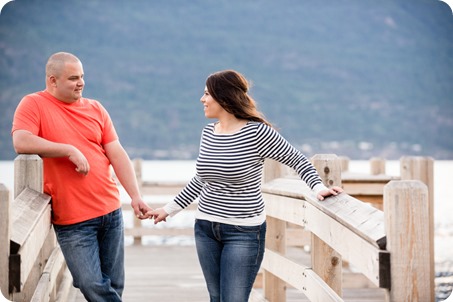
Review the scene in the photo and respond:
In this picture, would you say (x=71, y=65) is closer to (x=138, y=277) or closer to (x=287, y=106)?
(x=138, y=277)

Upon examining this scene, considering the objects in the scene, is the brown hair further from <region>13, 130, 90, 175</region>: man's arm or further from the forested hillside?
the forested hillside

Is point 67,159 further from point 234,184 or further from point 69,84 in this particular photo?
point 234,184

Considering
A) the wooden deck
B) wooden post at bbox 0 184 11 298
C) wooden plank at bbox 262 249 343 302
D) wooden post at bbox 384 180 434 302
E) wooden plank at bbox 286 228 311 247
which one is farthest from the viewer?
wooden plank at bbox 286 228 311 247

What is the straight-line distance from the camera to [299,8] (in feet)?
573

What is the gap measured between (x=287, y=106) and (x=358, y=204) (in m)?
137

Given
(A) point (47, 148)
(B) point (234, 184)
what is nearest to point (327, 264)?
(B) point (234, 184)

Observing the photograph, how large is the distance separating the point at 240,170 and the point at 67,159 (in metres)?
0.89

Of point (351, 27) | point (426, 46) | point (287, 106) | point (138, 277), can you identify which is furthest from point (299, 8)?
point (138, 277)

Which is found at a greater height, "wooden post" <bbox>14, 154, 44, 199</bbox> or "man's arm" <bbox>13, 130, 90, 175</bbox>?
"man's arm" <bbox>13, 130, 90, 175</bbox>

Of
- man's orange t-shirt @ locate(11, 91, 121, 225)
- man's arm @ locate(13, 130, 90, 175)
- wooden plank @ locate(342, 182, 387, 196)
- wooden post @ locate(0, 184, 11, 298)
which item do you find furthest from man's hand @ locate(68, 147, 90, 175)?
wooden plank @ locate(342, 182, 387, 196)

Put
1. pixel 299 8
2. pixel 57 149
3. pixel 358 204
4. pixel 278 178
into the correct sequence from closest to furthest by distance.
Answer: pixel 358 204, pixel 57 149, pixel 278 178, pixel 299 8

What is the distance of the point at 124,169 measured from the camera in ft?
16.3

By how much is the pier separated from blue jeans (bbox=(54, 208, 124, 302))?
0.46ft

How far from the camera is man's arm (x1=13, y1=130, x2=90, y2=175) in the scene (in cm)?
453
